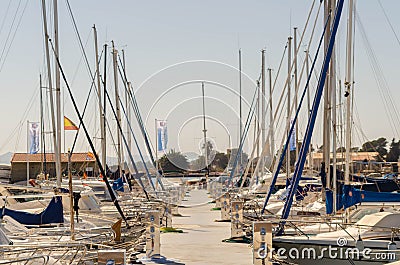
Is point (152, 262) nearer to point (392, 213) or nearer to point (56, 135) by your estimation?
point (392, 213)

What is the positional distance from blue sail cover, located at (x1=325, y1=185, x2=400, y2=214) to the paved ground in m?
2.91

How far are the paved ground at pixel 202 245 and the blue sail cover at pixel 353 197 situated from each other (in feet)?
9.54

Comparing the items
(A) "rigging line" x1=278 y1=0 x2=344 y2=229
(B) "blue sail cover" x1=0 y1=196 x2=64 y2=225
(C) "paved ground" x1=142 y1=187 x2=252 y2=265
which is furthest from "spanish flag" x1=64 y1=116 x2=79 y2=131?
(A) "rigging line" x1=278 y1=0 x2=344 y2=229

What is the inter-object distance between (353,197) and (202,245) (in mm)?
5769

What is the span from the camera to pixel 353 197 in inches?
892

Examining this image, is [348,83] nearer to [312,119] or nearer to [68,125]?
[312,119]

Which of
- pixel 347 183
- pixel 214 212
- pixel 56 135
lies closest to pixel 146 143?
pixel 214 212

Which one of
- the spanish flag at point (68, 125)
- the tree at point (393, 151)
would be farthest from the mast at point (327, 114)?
the tree at point (393, 151)

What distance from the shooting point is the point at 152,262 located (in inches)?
→ 851

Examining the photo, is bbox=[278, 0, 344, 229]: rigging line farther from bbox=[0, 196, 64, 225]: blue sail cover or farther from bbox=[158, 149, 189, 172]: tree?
bbox=[158, 149, 189, 172]: tree

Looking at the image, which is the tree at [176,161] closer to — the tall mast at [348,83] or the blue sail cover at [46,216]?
the tall mast at [348,83]

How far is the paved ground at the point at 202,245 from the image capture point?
73.8 ft

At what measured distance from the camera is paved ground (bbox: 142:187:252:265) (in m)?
22.5

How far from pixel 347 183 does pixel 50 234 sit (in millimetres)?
8782
